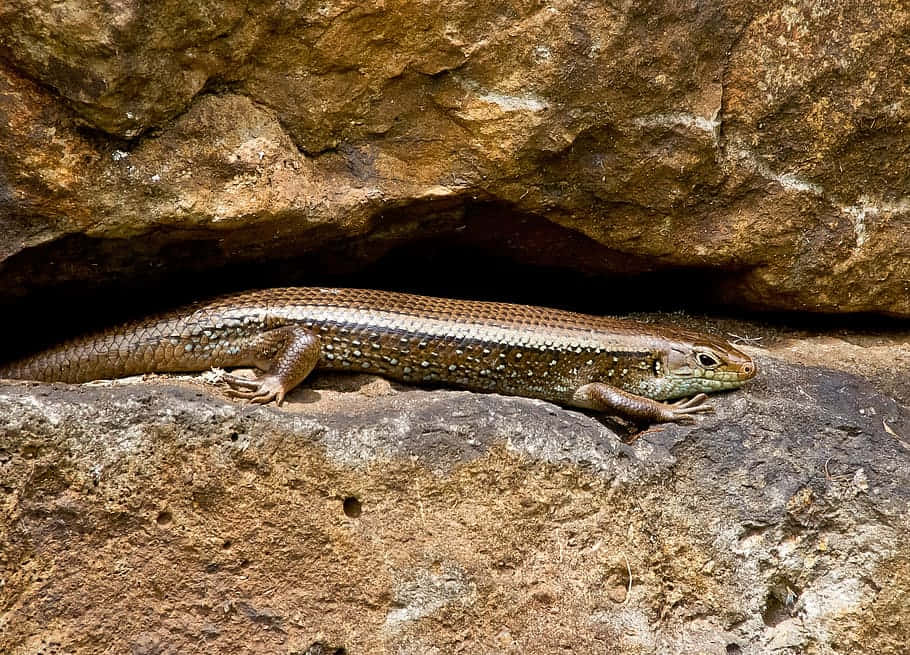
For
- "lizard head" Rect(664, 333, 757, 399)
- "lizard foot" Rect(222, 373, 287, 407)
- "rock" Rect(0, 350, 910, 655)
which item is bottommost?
"rock" Rect(0, 350, 910, 655)

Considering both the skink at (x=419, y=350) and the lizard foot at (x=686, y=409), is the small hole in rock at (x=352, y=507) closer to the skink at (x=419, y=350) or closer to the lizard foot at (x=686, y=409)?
the skink at (x=419, y=350)

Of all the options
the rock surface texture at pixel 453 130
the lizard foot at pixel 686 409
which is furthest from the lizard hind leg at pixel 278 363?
the lizard foot at pixel 686 409

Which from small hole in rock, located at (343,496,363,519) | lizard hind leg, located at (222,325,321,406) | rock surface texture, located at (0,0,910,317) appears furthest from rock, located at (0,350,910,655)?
rock surface texture, located at (0,0,910,317)

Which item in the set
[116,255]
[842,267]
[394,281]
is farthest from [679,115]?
[116,255]

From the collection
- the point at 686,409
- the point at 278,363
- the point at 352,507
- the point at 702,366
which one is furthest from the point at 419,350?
the point at 702,366

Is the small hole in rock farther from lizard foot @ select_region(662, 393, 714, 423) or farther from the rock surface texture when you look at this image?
lizard foot @ select_region(662, 393, 714, 423)

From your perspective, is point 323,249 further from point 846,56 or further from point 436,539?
point 846,56
